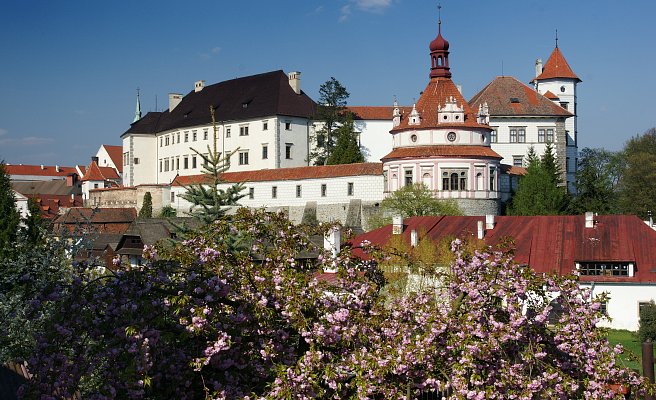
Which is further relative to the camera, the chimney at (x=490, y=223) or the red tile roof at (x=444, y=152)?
the red tile roof at (x=444, y=152)

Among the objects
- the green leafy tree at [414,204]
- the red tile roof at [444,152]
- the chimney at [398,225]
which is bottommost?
the chimney at [398,225]

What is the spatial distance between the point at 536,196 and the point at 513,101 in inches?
601

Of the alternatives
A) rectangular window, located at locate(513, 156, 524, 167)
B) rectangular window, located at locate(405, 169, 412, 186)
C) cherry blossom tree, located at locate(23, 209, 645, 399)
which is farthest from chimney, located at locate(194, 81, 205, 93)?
cherry blossom tree, located at locate(23, 209, 645, 399)

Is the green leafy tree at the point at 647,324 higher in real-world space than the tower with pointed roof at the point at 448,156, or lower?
lower

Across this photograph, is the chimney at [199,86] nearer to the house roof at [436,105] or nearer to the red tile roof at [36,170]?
the house roof at [436,105]

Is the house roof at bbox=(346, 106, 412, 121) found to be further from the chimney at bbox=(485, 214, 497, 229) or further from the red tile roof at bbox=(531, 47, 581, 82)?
the chimney at bbox=(485, 214, 497, 229)

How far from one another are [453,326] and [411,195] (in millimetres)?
42605

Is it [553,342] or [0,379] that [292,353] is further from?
[0,379]

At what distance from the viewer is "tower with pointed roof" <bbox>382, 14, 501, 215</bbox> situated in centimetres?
5322

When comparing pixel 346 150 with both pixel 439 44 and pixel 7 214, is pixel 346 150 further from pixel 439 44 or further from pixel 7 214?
pixel 7 214

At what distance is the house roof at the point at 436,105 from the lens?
177 ft

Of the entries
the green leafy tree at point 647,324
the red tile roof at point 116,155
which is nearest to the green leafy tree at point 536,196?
the green leafy tree at point 647,324

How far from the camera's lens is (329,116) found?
71.9 metres

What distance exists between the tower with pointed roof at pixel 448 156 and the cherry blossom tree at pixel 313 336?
43519mm
